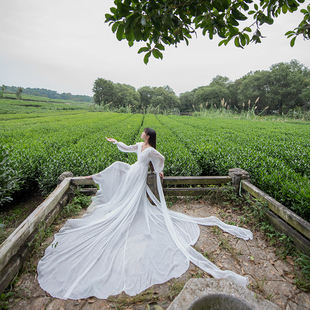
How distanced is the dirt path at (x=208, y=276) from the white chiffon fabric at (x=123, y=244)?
9 centimetres

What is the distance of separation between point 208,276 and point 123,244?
1.37 m

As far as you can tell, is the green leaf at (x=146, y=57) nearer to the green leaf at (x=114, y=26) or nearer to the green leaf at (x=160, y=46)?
the green leaf at (x=160, y=46)

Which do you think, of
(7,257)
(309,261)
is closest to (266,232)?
(309,261)

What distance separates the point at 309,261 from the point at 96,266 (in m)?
3.02

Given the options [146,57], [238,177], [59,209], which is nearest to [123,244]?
[59,209]

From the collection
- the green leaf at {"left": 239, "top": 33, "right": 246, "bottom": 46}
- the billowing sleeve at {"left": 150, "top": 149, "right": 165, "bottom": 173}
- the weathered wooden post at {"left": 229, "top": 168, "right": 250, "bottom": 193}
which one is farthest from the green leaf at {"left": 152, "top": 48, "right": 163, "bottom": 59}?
the weathered wooden post at {"left": 229, "top": 168, "right": 250, "bottom": 193}

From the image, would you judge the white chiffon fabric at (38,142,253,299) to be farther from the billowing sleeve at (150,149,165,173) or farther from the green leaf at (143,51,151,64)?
the green leaf at (143,51,151,64)

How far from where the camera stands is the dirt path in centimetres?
212

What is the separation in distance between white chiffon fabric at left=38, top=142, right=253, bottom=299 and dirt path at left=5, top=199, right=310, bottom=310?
0.28 ft

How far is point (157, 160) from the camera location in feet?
12.1

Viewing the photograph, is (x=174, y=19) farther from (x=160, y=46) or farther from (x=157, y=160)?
(x=157, y=160)

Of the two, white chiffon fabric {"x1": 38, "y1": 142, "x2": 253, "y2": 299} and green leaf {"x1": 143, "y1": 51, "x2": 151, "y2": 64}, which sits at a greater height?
green leaf {"x1": 143, "y1": 51, "x2": 151, "y2": 64}

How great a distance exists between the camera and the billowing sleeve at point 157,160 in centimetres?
360

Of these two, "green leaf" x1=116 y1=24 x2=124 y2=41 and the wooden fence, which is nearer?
"green leaf" x1=116 y1=24 x2=124 y2=41
